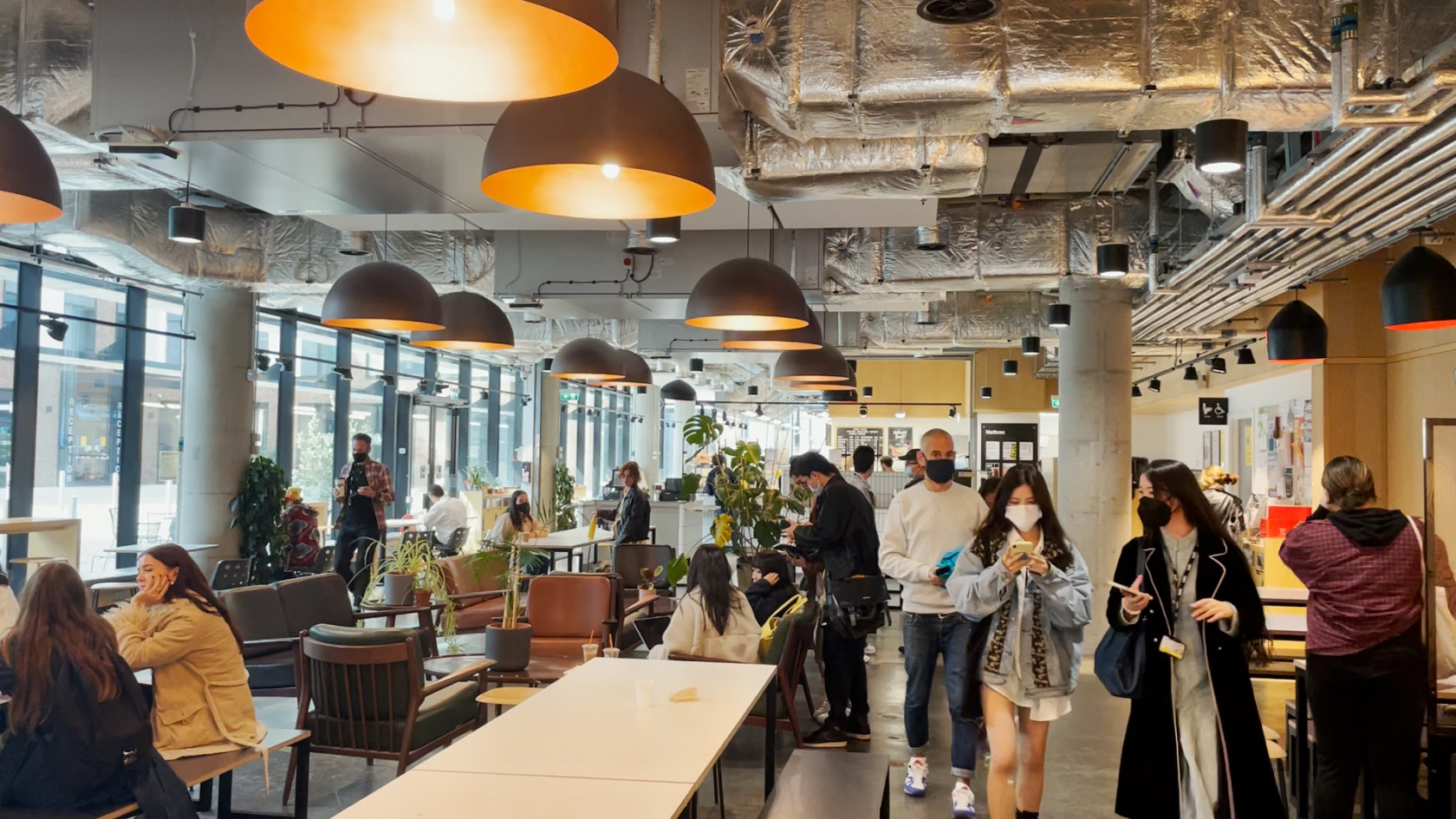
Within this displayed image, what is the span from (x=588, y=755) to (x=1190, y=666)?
2084mm

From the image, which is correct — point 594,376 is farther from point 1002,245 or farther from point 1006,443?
point 1006,443

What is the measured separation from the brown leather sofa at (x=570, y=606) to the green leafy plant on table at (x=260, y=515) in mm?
4535

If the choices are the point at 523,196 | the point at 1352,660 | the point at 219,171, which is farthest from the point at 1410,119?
the point at 219,171

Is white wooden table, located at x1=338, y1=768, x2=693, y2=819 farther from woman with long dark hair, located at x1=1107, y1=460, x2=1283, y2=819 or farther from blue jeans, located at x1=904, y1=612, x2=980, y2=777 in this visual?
blue jeans, located at x1=904, y1=612, x2=980, y2=777

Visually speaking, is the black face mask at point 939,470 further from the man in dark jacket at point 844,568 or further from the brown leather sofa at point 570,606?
the brown leather sofa at point 570,606

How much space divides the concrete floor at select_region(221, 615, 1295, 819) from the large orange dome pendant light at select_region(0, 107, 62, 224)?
277 centimetres

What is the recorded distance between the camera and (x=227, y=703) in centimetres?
409

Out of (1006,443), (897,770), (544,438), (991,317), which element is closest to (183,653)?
(897,770)

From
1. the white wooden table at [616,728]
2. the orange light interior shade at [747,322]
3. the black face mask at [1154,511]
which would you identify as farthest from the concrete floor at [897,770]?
the orange light interior shade at [747,322]

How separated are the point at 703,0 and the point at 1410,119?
280 cm

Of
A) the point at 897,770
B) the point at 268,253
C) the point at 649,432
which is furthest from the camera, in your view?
Result: the point at 649,432

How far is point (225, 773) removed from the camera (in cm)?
424

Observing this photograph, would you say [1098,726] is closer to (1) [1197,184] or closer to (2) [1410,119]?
(1) [1197,184]

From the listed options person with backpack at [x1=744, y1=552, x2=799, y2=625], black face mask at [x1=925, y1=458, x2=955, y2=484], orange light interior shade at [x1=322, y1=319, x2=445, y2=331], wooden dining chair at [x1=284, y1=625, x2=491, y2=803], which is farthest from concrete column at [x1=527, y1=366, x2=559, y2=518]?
black face mask at [x1=925, y1=458, x2=955, y2=484]
